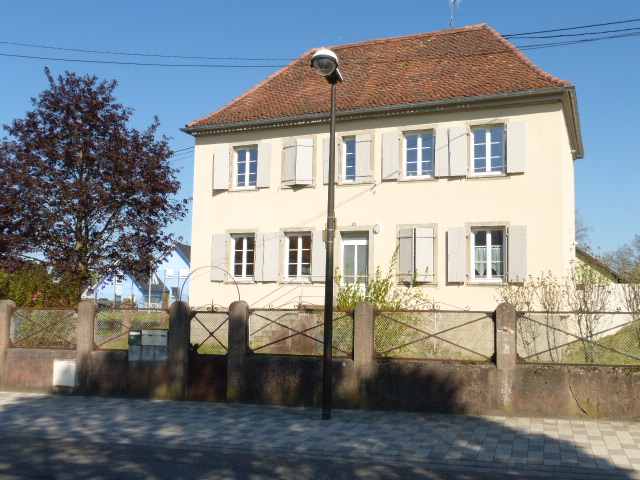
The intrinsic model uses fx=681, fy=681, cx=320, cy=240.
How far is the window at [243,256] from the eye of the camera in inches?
844

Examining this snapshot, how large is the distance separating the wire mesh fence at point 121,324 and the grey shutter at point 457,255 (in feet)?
28.5

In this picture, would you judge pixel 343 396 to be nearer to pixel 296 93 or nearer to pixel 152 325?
pixel 152 325

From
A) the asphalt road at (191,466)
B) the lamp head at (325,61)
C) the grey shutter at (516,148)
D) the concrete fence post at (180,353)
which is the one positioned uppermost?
the grey shutter at (516,148)

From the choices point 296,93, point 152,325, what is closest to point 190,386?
point 152,325

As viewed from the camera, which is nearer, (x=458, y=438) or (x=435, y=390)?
(x=458, y=438)

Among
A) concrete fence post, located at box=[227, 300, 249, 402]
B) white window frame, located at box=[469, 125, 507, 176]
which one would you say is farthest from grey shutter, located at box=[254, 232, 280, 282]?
concrete fence post, located at box=[227, 300, 249, 402]

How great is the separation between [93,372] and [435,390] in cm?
642

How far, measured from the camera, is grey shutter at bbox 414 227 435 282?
18891 mm

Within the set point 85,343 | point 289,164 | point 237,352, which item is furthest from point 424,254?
point 85,343

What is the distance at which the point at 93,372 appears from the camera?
12820 mm

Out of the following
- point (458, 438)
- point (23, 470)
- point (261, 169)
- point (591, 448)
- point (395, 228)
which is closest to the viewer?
point (23, 470)

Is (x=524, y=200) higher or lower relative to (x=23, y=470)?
higher

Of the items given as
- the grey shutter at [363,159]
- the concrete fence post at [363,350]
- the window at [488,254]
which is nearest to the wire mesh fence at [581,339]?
the concrete fence post at [363,350]

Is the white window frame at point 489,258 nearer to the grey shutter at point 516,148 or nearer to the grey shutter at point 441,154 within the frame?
the grey shutter at point 516,148
